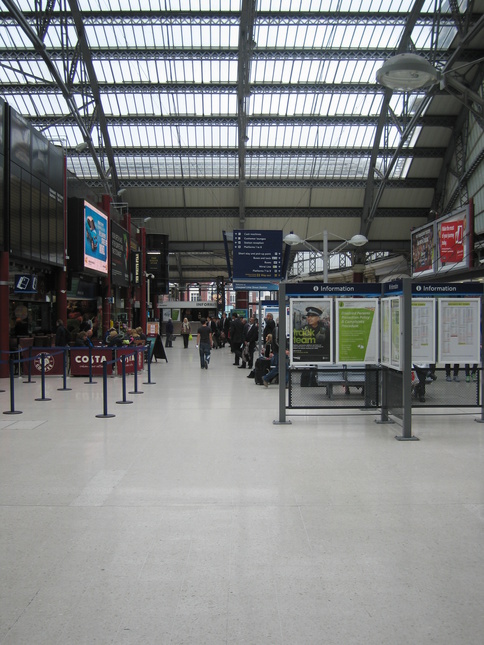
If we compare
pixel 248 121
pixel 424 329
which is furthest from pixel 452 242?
pixel 424 329

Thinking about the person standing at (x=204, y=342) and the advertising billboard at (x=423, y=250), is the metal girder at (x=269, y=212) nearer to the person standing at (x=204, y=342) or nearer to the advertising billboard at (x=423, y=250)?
the advertising billboard at (x=423, y=250)

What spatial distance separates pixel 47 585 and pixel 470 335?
24.3 ft

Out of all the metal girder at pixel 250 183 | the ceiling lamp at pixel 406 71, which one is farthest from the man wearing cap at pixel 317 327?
the metal girder at pixel 250 183

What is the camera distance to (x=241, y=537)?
172 inches

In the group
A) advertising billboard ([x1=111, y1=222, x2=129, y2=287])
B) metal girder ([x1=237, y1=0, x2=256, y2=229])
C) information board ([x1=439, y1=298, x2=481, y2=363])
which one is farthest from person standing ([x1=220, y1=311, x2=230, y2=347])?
information board ([x1=439, y1=298, x2=481, y2=363])

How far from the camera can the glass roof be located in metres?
28.5

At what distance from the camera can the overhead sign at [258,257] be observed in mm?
18719

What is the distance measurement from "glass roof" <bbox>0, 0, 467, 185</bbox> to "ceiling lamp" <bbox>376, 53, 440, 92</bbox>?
64.9ft

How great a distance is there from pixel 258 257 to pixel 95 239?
905 cm

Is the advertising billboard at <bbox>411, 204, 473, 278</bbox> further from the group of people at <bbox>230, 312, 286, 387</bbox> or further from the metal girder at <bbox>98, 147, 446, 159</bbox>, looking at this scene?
the group of people at <bbox>230, 312, 286, 387</bbox>

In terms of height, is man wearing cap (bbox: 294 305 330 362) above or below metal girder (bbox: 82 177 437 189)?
below

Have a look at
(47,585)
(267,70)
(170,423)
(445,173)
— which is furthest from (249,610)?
(445,173)

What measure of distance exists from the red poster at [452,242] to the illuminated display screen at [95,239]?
15541mm

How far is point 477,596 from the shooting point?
3455 mm
